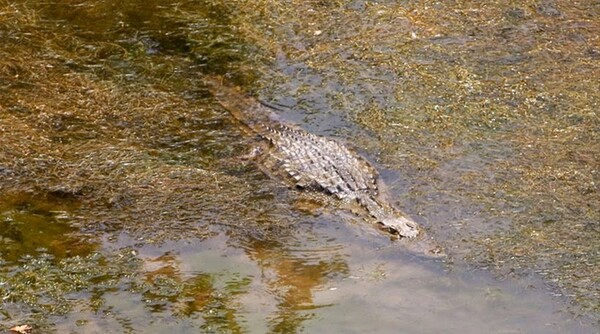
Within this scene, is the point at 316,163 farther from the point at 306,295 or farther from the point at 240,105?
the point at 306,295

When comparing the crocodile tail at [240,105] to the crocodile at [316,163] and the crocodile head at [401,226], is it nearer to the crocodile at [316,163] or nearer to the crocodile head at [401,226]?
the crocodile at [316,163]

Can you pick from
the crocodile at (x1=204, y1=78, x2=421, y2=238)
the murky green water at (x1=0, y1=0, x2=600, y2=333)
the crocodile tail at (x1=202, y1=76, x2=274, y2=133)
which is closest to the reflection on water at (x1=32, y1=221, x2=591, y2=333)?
the murky green water at (x1=0, y1=0, x2=600, y2=333)

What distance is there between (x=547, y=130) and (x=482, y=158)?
23.2 inches

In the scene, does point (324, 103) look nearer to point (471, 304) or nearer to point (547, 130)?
point (547, 130)

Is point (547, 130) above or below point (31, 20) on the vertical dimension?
below

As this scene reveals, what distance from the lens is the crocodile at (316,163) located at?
19.2 ft

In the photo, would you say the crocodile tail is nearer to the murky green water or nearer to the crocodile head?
the murky green water

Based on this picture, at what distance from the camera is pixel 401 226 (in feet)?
18.5

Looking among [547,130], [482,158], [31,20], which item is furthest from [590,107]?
[31,20]

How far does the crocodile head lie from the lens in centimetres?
560

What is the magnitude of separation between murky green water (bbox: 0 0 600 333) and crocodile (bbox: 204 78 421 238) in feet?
0.36

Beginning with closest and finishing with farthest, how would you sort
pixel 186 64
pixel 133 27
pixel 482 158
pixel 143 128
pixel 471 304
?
pixel 471 304 < pixel 482 158 < pixel 143 128 < pixel 186 64 < pixel 133 27

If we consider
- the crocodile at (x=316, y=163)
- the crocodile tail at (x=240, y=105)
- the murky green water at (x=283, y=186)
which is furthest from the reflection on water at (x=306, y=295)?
the crocodile tail at (x=240, y=105)

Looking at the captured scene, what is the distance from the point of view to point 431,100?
6.89m
